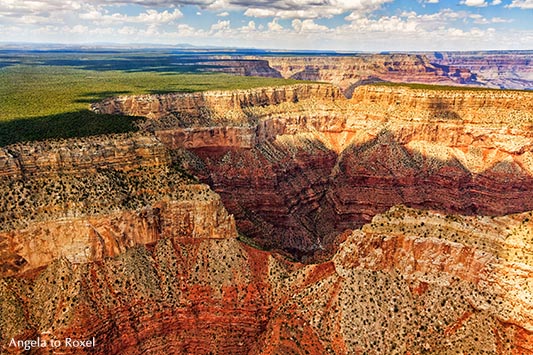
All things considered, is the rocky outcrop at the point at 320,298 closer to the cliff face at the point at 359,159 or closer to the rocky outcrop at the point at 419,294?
the rocky outcrop at the point at 419,294

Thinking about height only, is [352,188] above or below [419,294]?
below

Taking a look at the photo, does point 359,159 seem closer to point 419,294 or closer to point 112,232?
point 419,294

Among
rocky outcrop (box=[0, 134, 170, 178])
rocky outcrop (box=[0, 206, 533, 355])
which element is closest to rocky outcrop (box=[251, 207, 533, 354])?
rocky outcrop (box=[0, 206, 533, 355])

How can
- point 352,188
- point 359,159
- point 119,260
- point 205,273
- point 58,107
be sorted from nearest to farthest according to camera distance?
point 119,260 → point 205,273 → point 58,107 → point 352,188 → point 359,159

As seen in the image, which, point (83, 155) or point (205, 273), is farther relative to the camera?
point (205, 273)

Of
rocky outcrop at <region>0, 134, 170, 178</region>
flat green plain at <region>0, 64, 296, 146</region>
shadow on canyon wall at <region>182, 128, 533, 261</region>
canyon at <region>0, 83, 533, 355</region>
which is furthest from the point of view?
A: shadow on canyon wall at <region>182, 128, 533, 261</region>

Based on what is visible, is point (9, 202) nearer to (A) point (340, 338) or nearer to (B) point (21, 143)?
(B) point (21, 143)

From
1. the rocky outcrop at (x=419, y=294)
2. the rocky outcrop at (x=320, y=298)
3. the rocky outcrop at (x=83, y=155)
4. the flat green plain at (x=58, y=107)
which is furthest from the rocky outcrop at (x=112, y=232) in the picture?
the rocky outcrop at (x=419, y=294)

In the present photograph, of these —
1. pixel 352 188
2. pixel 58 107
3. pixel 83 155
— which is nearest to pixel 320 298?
pixel 83 155

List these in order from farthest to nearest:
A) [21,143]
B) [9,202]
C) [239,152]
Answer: [239,152] < [21,143] < [9,202]

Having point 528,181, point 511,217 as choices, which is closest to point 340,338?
point 511,217

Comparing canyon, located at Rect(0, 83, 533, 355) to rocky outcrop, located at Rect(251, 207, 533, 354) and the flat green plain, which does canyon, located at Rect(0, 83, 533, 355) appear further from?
the flat green plain
